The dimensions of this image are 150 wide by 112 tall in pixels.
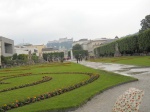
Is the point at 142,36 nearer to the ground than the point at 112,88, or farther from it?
farther from it

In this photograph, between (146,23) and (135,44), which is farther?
(146,23)

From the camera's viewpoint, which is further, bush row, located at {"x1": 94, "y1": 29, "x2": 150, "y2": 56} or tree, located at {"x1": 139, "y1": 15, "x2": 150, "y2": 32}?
tree, located at {"x1": 139, "y1": 15, "x2": 150, "y2": 32}

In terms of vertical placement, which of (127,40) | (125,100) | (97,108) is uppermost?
(127,40)

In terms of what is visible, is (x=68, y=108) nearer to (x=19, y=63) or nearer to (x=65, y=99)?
(x=65, y=99)

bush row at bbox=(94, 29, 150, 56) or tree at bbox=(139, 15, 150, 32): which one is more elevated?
tree at bbox=(139, 15, 150, 32)

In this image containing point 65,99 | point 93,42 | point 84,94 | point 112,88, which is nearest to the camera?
point 65,99

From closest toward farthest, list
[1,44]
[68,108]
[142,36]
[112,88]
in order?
[68,108], [112,88], [142,36], [1,44]

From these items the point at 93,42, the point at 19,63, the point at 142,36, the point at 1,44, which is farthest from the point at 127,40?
the point at 93,42

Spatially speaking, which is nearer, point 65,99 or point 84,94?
point 65,99

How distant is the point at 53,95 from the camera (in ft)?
36.9

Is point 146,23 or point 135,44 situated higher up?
point 146,23

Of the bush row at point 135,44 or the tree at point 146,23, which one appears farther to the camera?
the tree at point 146,23

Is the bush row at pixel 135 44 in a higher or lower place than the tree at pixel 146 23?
lower

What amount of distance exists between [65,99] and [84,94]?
125cm
